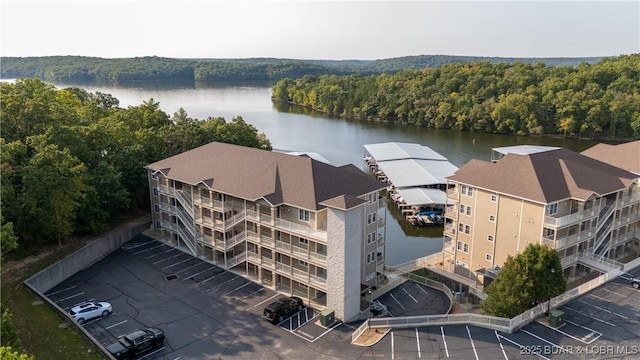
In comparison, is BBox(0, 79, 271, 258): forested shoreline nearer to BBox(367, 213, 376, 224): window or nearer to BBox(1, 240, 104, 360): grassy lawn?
BBox(1, 240, 104, 360): grassy lawn

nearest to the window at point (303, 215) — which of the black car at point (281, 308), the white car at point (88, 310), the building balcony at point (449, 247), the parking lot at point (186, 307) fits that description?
the black car at point (281, 308)

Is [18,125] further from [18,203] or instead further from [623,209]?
[623,209]

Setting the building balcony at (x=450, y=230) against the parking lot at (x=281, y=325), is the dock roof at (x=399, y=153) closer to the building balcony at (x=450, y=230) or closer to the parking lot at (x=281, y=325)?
the building balcony at (x=450, y=230)

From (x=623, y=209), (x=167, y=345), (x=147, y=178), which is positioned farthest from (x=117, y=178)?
(x=623, y=209)

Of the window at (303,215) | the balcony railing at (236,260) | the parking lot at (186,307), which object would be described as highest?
the window at (303,215)

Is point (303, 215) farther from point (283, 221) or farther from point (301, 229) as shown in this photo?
point (283, 221)

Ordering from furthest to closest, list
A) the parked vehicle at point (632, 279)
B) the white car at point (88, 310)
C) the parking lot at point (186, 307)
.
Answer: the parked vehicle at point (632, 279) < the white car at point (88, 310) < the parking lot at point (186, 307)
